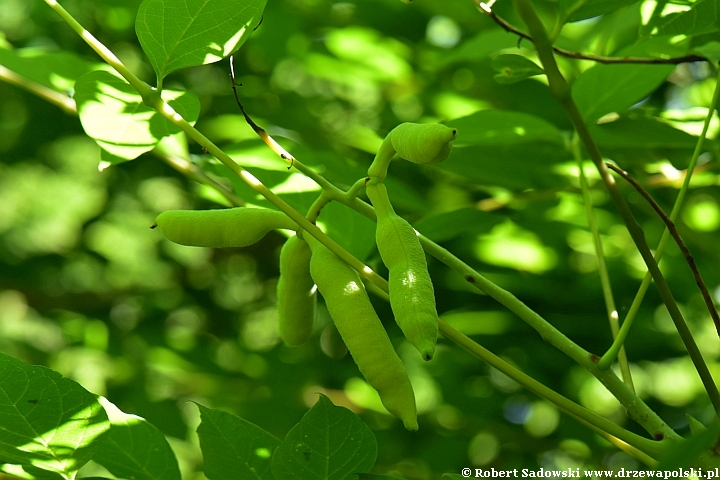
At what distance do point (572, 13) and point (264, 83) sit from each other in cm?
144

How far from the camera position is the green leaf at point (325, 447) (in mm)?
830

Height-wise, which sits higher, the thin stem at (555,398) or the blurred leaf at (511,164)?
the blurred leaf at (511,164)

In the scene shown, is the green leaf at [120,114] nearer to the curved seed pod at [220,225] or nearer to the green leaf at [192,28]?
the green leaf at [192,28]

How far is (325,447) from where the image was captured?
84cm

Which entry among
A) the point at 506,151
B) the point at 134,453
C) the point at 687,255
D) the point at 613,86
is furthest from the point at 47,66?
the point at 687,255

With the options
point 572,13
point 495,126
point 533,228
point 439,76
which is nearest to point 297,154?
point 495,126

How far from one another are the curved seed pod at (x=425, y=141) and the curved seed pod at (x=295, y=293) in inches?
7.5

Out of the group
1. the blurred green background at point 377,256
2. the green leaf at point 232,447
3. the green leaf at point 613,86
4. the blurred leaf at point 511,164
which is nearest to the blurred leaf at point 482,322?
the blurred green background at point 377,256

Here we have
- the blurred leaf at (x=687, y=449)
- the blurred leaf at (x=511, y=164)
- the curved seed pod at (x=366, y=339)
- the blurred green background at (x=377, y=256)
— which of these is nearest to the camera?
the blurred leaf at (x=687, y=449)

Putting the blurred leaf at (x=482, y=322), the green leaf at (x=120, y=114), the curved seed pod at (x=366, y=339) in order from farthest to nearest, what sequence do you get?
1. the blurred leaf at (x=482, y=322)
2. the green leaf at (x=120, y=114)
3. the curved seed pod at (x=366, y=339)

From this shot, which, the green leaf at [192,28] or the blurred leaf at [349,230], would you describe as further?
the blurred leaf at [349,230]

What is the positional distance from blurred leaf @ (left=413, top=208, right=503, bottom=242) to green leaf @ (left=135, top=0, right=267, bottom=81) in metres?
0.45

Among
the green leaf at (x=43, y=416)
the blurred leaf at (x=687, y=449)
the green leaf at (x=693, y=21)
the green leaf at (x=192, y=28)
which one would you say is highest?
the green leaf at (x=693, y=21)

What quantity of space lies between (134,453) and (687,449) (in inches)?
25.1
